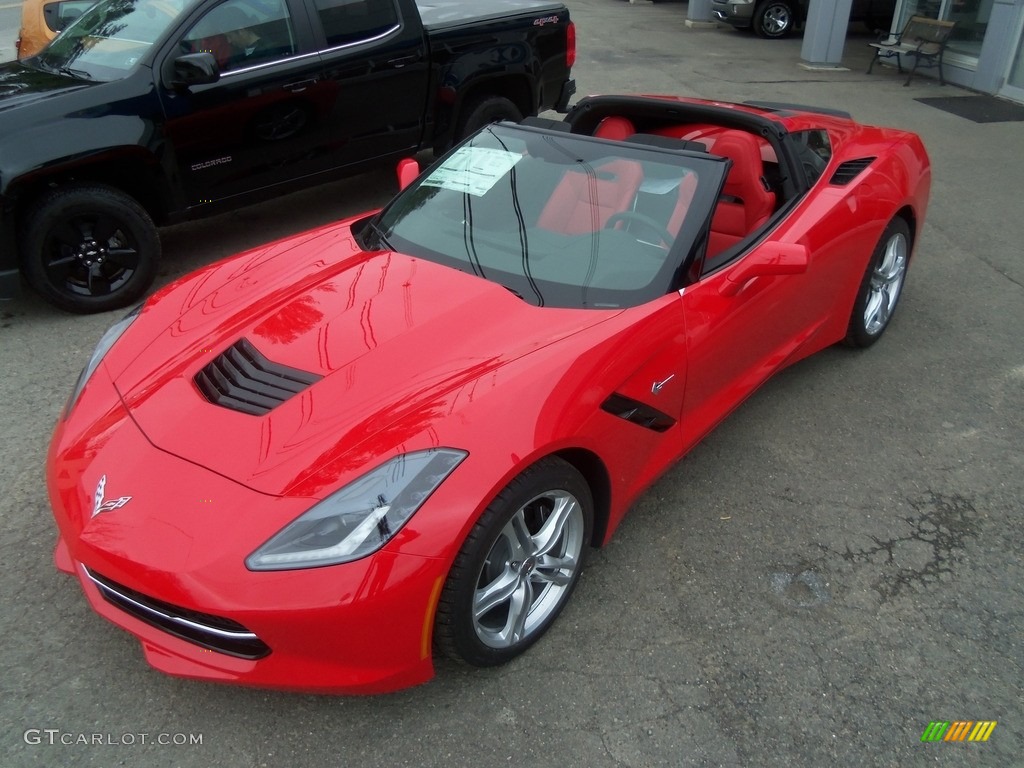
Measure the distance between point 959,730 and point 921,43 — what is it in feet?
36.2

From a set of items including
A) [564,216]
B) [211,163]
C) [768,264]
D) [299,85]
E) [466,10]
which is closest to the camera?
[768,264]

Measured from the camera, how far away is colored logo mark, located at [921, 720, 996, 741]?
226cm

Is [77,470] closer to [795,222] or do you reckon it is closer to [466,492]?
[466,492]

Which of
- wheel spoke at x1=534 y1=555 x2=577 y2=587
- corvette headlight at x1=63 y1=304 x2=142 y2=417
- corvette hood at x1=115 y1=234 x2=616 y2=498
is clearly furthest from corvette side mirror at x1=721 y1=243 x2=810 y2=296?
corvette headlight at x1=63 y1=304 x2=142 y2=417

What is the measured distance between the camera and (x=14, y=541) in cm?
294

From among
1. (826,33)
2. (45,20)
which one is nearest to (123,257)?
(45,20)

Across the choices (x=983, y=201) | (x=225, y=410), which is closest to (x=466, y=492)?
(x=225, y=410)

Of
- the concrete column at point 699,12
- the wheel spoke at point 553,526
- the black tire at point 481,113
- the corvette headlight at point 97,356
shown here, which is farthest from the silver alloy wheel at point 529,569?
the concrete column at point 699,12

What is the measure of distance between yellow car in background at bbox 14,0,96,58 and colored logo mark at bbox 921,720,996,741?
9568 millimetres

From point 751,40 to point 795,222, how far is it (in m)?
12.9

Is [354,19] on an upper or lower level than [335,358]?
upper

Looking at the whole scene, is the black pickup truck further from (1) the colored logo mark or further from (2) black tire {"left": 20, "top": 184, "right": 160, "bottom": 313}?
(1) the colored logo mark

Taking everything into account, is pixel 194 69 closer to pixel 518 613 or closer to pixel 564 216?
pixel 564 216

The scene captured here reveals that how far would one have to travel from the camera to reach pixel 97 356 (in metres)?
2.90
